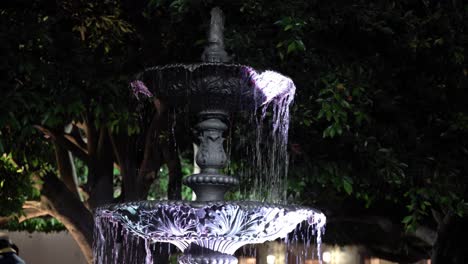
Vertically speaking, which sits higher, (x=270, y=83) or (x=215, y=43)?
(x=215, y=43)

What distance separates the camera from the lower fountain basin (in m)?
5.93

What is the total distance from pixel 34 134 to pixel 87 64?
1092 mm

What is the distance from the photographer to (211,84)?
6512mm

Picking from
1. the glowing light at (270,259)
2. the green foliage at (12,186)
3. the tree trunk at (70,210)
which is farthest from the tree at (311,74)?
the glowing light at (270,259)

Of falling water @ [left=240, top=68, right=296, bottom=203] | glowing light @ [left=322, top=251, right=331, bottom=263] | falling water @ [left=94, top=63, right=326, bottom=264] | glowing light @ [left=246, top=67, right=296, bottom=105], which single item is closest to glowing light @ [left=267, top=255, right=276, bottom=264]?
glowing light @ [left=322, top=251, right=331, bottom=263]

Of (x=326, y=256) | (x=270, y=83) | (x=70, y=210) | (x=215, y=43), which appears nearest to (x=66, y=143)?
(x=70, y=210)

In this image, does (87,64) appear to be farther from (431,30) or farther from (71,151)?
(431,30)

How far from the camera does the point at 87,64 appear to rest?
895cm

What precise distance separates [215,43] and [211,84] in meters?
0.53

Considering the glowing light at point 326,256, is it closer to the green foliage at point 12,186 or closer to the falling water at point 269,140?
the falling water at point 269,140

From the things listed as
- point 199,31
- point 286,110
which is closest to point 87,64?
point 199,31

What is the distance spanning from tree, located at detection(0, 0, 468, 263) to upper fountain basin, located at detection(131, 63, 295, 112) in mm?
1100

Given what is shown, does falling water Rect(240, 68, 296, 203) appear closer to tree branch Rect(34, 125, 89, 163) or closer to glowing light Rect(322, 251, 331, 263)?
tree branch Rect(34, 125, 89, 163)

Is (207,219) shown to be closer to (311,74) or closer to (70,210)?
(311,74)
